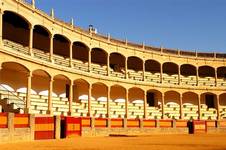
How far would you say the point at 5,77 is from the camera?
27.0 metres

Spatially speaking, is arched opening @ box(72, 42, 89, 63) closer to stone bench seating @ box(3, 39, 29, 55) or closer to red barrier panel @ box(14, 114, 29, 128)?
stone bench seating @ box(3, 39, 29, 55)

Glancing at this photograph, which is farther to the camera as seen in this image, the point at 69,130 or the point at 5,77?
the point at 5,77

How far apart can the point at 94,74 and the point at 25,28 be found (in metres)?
8.22

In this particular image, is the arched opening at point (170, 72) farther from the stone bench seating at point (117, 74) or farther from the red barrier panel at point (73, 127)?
the red barrier panel at point (73, 127)

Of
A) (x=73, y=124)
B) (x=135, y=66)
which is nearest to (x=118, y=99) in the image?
(x=135, y=66)

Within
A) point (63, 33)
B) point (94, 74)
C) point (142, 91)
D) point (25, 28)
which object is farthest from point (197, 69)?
point (25, 28)

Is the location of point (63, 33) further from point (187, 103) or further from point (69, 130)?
point (187, 103)

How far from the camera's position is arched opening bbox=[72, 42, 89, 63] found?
36.7 meters

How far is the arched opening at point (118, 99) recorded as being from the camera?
3729 centimetres

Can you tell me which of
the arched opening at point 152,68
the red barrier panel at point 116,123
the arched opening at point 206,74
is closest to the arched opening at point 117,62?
the arched opening at point 152,68

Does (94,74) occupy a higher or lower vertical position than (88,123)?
higher

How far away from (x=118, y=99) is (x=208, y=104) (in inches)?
528

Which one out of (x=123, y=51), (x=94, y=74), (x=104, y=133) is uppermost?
(x=123, y=51)

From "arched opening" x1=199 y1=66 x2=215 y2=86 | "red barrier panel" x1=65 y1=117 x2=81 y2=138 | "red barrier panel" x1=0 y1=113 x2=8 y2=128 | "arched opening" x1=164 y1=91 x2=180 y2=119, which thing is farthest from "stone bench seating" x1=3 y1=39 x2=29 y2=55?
"arched opening" x1=199 y1=66 x2=215 y2=86
